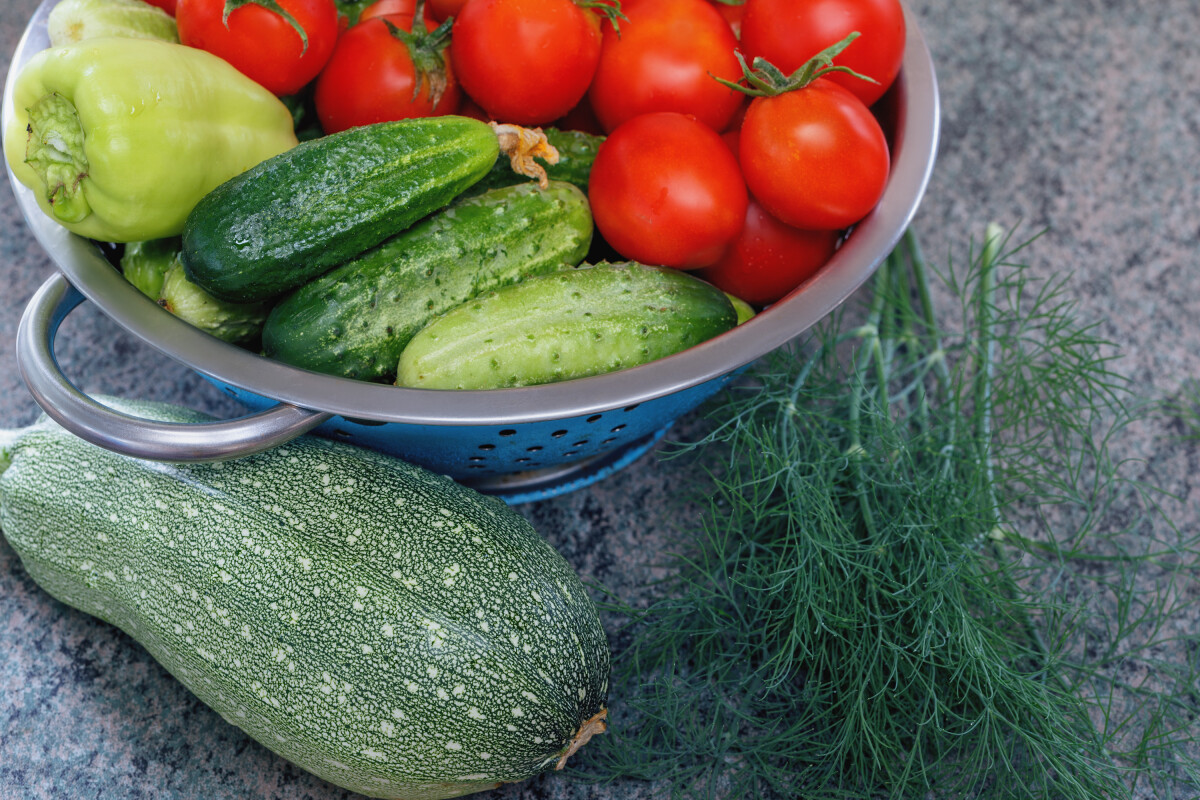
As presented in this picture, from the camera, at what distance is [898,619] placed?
86cm

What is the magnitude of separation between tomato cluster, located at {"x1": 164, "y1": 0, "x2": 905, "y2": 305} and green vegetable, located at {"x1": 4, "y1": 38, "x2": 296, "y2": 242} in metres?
0.11

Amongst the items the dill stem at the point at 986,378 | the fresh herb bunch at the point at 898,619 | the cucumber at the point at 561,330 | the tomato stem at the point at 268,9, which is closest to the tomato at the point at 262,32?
the tomato stem at the point at 268,9

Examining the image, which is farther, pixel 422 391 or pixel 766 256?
pixel 766 256

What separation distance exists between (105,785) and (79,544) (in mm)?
236

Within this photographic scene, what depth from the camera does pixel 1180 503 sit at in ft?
3.59

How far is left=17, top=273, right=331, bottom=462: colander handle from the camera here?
0.72m

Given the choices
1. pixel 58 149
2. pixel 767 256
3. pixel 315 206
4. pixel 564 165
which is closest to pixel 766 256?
pixel 767 256

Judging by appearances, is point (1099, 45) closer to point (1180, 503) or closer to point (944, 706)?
point (1180, 503)

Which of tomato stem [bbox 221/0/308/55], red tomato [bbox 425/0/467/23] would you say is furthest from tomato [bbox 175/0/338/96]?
red tomato [bbox 425/0/467/23]

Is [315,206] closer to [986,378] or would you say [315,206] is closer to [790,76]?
[790,76]

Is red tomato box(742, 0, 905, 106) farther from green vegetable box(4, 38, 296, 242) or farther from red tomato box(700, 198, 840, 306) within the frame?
green vegetable box(4, 38, 296, 242)

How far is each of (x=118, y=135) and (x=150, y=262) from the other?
0.50 feet

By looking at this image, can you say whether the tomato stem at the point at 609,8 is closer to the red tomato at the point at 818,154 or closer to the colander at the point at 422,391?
the red tomato at the point at 818,154

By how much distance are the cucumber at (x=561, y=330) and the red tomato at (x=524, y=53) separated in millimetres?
188
